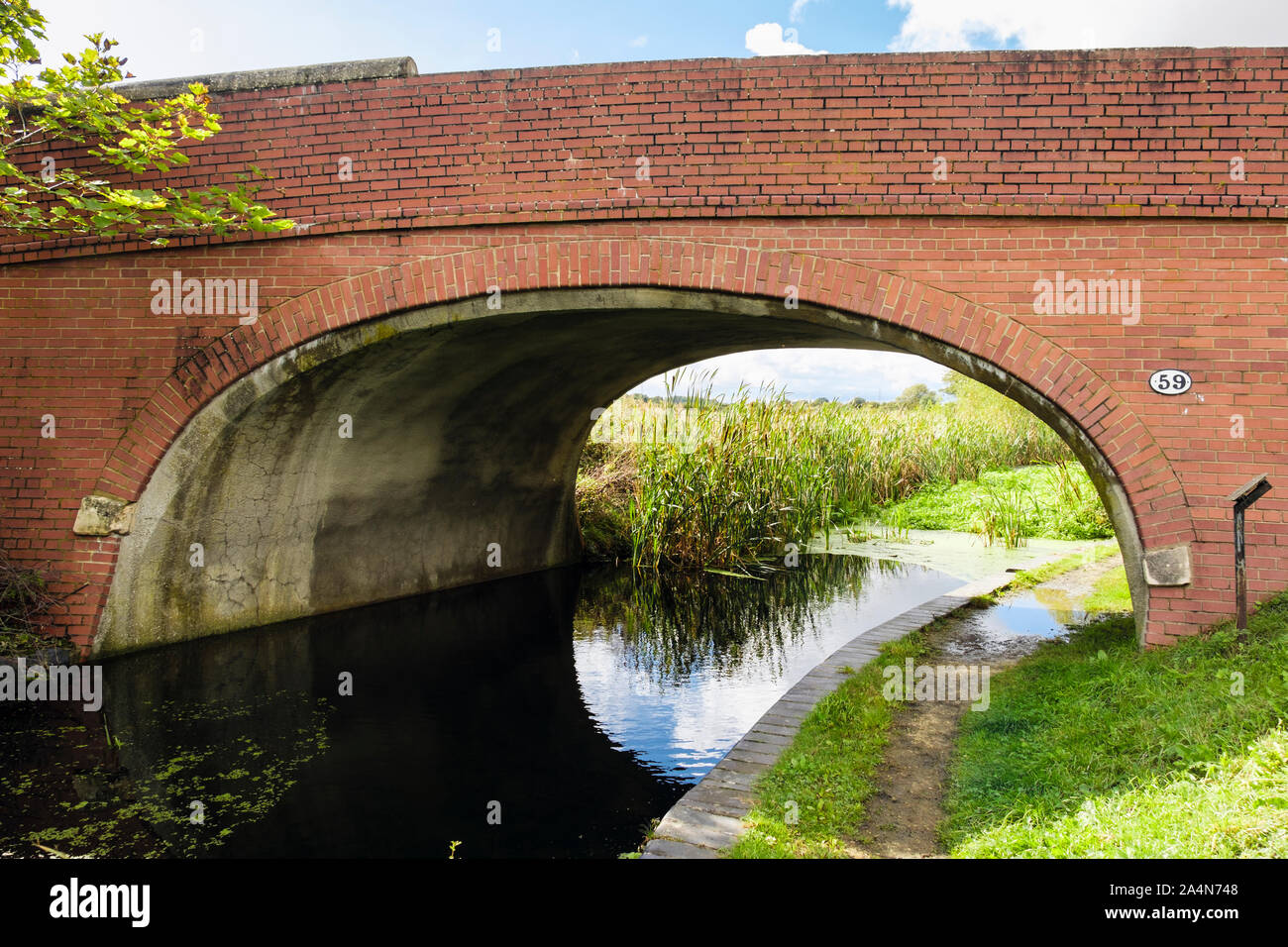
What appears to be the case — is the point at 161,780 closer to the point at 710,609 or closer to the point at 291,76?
the point at 291,76

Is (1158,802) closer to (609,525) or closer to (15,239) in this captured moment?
(15,239)

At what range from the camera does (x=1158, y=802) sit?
355 cm

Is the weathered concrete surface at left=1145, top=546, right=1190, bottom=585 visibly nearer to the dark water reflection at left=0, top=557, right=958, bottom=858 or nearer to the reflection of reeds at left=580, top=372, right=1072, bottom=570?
the dark water reflection at left=0, top=557, right=958, bottom=858

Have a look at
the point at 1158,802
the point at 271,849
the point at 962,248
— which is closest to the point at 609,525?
the point at 962,248

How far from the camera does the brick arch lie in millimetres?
5590

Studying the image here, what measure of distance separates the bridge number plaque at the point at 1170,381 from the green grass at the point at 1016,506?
25.9ft

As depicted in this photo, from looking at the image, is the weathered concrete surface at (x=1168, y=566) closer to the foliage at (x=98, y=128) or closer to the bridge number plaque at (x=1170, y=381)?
the bridge number plaque at (x=1170, y=381)

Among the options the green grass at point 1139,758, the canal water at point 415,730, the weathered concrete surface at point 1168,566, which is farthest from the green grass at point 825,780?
the weathered concrete surface at point 1168,566

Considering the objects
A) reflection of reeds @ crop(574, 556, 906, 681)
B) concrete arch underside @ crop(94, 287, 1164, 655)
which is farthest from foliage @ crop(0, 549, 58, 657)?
reflection of reeds @ crop(574, 556, 906, 681)

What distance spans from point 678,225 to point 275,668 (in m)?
5.02

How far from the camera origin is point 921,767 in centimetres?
459

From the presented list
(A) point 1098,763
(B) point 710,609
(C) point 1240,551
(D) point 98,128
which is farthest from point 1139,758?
(D) point 98,128

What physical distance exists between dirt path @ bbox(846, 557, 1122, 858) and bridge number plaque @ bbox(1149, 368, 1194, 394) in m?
2.28

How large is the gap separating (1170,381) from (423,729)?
18.3 ft
